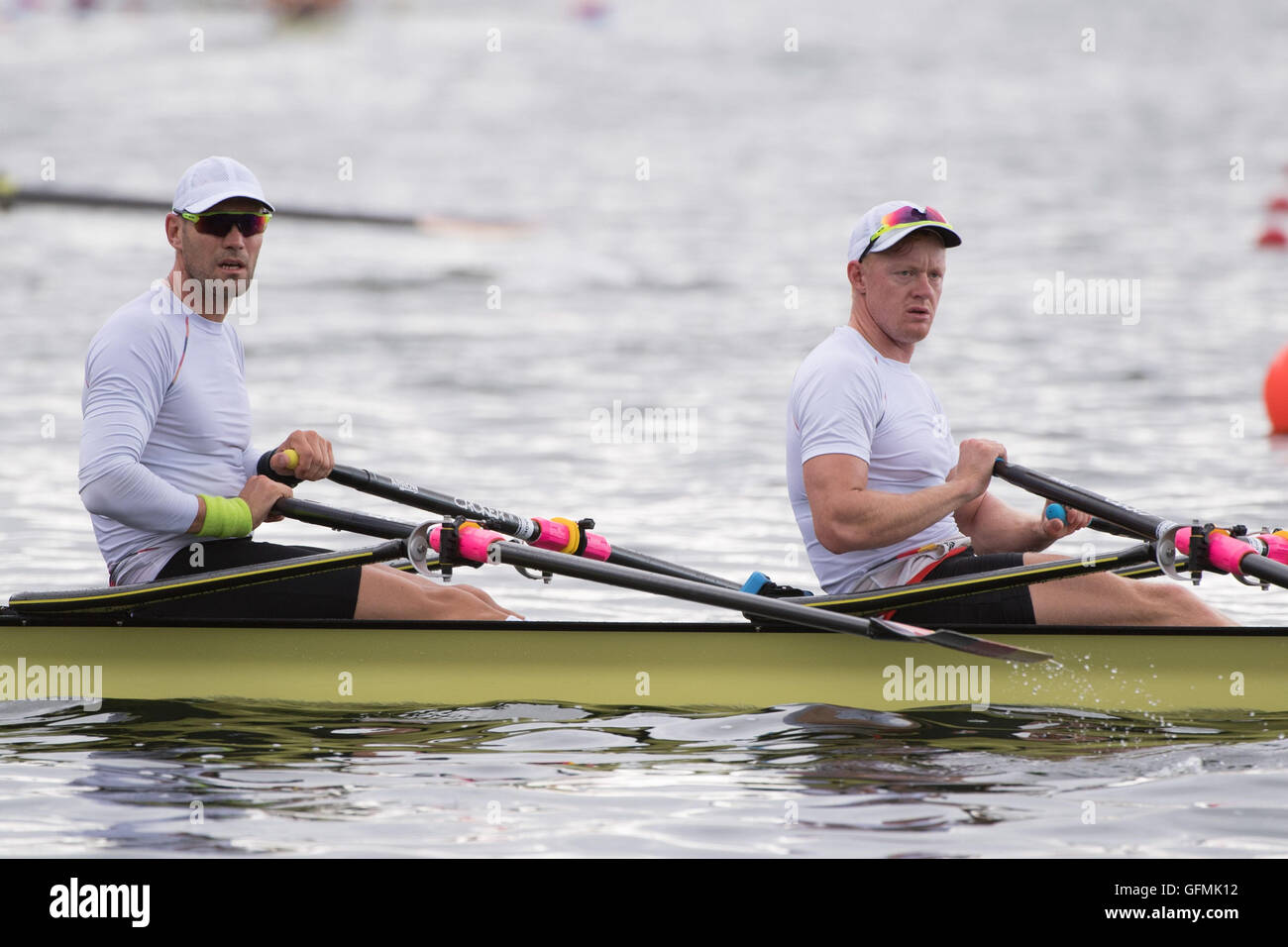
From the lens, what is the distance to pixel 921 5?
6188cm

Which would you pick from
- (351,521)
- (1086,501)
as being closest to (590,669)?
(351,521)

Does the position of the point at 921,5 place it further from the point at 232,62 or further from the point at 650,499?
the point at 650,499

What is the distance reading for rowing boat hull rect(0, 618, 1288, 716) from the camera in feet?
19.5

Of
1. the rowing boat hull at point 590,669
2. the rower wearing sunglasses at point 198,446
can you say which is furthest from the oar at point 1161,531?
the rower wearing sunglasses at point 198,446

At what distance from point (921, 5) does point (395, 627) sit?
59.3m

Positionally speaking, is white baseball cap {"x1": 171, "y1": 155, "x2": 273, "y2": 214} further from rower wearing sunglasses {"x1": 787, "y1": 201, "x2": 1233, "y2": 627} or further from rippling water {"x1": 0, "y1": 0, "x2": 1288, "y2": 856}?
rower wearing sunglasses {"x1": 787, "y1": 201, "x2": 1233, "y2": 627}

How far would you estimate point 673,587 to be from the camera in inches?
231

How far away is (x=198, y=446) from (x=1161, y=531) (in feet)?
10.5

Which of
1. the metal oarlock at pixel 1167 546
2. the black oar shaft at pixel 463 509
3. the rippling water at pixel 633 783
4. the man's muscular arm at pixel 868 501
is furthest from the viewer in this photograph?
the black oar shaft at pixel 463 509

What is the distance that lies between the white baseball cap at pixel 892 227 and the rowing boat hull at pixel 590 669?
133 cm

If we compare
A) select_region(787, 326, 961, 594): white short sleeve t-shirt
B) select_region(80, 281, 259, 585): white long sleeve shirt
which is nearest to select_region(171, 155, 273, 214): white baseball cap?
select_region(80, 281, 259, 585): white long sleeve shirt

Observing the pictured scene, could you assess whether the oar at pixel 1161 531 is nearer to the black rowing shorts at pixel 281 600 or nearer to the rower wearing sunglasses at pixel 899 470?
the rower wearing sunglasses at pixel 899 470

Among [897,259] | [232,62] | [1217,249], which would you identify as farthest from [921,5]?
[897,259]

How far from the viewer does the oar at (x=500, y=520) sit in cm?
641
